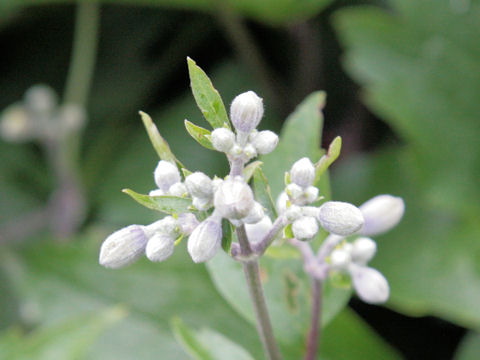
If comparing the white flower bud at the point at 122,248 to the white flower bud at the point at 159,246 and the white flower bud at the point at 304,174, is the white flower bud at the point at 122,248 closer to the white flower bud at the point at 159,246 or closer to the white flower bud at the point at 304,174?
the white flower bud at the point at 159,246

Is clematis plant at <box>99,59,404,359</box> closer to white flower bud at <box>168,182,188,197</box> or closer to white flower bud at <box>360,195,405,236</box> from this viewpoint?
white flower bud at <box>168,182,188,197</box>

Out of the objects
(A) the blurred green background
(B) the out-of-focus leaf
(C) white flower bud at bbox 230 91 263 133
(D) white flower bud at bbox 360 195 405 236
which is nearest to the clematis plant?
(C) white flower bud at bbox 230 91 263 133

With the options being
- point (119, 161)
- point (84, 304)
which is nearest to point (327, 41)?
point (119, 161)

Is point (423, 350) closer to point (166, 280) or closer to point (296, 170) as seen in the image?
point (166, 280)

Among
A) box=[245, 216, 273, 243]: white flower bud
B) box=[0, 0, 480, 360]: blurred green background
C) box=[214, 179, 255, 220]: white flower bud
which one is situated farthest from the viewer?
box=[0, 0, 480, 360]: blurred green background

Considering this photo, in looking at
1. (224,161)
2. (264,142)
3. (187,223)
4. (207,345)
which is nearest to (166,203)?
(187,223)

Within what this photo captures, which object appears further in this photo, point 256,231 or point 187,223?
point 256,231

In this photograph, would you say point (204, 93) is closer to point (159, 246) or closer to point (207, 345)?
point (159, 246)
